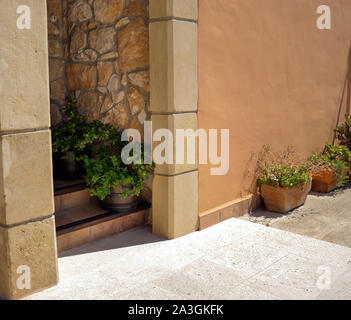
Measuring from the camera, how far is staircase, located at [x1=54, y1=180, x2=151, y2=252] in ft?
12.6

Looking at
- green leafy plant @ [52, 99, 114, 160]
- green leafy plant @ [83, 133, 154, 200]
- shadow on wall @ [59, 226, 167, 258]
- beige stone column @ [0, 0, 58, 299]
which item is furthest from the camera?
green leafy plant @ [52, 99, 114, 160]

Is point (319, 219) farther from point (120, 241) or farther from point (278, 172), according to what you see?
point (120, 241)

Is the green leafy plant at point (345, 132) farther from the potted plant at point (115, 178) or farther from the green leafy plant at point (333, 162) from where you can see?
the potted plant at point (115, 178)

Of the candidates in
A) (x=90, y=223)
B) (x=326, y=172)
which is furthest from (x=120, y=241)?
(x=326, y=172)

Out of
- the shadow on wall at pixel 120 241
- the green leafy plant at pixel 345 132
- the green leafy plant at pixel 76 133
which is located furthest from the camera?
the green leafy plant at pixel 345 132

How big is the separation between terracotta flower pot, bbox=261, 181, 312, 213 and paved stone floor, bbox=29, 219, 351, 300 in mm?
778

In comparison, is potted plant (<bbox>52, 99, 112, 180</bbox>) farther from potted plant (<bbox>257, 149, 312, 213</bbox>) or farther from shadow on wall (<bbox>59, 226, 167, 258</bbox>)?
potted plant (<bbox>257, 149, 312, 213</bbox>)

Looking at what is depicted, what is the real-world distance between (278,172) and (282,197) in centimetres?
30

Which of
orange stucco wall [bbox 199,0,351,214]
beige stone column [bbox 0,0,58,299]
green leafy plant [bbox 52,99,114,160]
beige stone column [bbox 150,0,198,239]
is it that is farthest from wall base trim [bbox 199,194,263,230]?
beige stone column [bbox 0,0,58,299]

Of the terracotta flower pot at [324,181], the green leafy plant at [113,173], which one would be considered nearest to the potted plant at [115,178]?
the green leafy plant at [113,173]

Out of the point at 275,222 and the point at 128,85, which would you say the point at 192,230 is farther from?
the point at 128,85

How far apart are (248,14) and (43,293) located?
3.59 m

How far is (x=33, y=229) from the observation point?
2938 millimetres

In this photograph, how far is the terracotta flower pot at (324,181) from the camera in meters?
5.95
